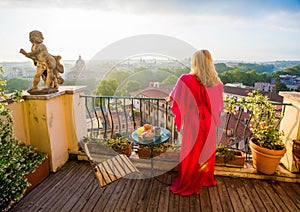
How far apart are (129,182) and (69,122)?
137cm

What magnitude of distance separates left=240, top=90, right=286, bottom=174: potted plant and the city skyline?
2.41 feet

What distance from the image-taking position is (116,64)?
2.39 m

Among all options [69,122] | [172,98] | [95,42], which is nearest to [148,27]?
[95,42]

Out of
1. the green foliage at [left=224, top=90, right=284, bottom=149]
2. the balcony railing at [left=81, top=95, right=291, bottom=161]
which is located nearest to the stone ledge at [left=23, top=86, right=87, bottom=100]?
the balcony railing at [left=81, top=95, right=291, bottom=161]

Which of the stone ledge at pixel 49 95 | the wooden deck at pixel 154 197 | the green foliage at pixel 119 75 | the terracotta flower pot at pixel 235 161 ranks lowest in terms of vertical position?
the wooden deck at pixel 154 197

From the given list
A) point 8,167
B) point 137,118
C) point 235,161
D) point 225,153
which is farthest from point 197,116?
point 8,167

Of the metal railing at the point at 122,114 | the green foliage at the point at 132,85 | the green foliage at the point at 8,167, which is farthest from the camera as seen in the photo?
the metal railing at the point at 122,114

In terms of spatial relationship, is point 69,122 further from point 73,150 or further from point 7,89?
point 7,89

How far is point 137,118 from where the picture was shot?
3.36 metres

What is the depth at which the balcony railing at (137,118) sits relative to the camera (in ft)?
9.21

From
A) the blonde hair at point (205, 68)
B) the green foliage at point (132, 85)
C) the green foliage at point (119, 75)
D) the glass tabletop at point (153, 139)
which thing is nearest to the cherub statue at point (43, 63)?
the green foliage at point (119, 75)

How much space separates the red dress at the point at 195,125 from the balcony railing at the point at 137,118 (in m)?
0.68

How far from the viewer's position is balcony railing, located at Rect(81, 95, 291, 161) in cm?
281

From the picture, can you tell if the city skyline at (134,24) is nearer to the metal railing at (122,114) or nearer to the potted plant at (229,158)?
the metal railing at (122,114)
